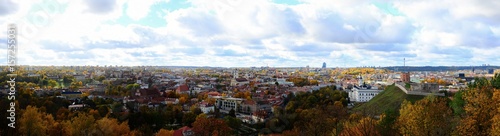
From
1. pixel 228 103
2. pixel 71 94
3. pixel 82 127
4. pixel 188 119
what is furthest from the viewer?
pixel 71 94

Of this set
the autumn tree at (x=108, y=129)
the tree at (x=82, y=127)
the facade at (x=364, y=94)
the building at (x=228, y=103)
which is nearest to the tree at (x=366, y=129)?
the autumn tree at (x=108, y=129)

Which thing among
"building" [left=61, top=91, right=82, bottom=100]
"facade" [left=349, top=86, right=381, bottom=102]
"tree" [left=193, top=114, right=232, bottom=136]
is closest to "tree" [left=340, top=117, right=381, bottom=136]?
"tree" [left=193, top=114, right=232, bottom=136]

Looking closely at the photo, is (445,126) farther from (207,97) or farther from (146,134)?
(207,97)

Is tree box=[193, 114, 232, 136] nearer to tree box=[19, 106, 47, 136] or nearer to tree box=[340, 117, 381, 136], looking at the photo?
tree box=[340, 117, 381, 136]

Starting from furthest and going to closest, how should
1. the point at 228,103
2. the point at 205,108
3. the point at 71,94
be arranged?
the point at 71,94, the point at 228,103, the point at 205,108

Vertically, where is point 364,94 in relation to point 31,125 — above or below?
below

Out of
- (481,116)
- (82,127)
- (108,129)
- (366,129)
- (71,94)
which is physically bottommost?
(71,94)

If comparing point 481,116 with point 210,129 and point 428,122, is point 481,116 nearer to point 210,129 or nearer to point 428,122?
point 428,122

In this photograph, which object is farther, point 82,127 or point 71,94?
point 71,94

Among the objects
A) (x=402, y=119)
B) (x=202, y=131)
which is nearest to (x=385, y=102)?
(x=402, y=119)

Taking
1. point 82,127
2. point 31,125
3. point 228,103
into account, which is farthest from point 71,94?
point 31,125

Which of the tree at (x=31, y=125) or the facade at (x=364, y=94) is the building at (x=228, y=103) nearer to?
the facade at (x=364, y=94)
